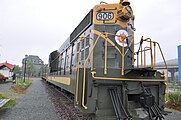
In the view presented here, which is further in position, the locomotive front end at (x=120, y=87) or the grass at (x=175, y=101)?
the grass at (x=175, y=101)

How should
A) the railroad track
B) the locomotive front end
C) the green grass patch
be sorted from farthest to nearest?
the green grass patch
the railroad track
the locomotive front end

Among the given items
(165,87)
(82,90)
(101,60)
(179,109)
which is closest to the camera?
(82,90)

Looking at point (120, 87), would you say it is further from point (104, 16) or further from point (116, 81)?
point (104, 16)

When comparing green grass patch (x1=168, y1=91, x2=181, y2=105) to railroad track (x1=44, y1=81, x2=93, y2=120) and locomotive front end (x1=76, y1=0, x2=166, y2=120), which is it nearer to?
locomotive front end (x1=76, y1=0, x2=166, y2=120)

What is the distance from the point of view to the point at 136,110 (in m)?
4.32

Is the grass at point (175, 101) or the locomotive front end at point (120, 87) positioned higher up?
the locomotive front end at point (120, 87)

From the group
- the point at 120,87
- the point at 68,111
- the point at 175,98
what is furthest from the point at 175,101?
the point at 120,87

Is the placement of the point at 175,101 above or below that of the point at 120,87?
below

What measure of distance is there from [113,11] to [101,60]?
5.08 ft

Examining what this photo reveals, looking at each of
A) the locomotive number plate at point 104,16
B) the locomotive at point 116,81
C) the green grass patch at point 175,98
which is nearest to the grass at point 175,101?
the green grass patch at point 175,98

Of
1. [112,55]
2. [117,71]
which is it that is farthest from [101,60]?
[117,71]

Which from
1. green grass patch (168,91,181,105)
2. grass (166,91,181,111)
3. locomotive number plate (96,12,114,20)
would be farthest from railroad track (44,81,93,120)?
green grass patch (168,91,181,105)

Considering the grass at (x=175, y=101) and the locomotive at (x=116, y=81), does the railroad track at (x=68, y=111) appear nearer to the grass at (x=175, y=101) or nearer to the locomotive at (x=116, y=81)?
the locomotive at (x=116, y=81)

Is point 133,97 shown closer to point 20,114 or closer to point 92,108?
point 92,108
